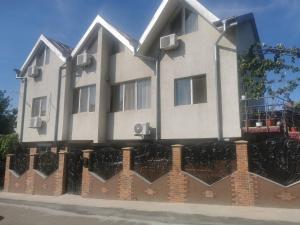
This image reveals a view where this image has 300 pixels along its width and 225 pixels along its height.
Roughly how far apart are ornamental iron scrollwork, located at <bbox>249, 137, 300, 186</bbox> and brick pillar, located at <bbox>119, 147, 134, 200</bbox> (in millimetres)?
4668

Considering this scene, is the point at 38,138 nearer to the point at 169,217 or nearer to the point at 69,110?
the point at 69,110

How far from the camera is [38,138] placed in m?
19.4

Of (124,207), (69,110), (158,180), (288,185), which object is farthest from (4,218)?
(288,185)

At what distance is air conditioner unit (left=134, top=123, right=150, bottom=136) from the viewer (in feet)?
48.9

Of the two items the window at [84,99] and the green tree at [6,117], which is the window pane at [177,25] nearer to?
the window at [84,99]

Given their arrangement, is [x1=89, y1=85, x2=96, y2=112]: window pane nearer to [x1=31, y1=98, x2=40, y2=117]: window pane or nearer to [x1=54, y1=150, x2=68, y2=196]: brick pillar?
[x1=54, y1=150, x2=68, y2=196]: brick pillar

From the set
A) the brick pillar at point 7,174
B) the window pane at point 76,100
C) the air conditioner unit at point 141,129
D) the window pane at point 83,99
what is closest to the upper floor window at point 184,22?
the air conditioner unit at point 141,129

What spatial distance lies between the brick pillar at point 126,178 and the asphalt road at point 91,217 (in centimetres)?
158

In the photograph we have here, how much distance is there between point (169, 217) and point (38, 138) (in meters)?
12.0

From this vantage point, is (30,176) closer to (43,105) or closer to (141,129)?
(43,105)

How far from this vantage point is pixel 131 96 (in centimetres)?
1658

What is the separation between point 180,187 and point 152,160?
177 centimetres

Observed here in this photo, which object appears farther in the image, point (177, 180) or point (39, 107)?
point (39, 107)

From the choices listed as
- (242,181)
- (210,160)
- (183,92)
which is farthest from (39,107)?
(242,181)
